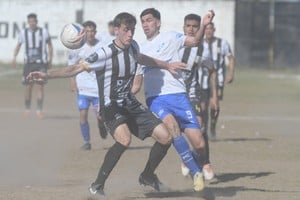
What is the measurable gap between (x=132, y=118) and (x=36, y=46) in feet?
35.1

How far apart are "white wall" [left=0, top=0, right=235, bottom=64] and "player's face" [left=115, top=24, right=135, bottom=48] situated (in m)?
31.9

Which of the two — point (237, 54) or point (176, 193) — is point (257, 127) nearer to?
point (176, 193)

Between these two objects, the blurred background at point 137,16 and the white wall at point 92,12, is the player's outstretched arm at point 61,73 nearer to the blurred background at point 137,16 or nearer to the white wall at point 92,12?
the blurred background at point 137,16

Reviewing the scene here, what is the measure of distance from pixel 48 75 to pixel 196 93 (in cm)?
321

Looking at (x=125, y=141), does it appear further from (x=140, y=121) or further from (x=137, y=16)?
(x=137, y=16)

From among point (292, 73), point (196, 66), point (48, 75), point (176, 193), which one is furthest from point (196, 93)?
point (292, 73)

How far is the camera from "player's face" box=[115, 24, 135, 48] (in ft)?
28.6

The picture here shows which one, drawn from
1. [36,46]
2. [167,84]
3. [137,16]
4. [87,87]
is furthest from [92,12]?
[167,84]

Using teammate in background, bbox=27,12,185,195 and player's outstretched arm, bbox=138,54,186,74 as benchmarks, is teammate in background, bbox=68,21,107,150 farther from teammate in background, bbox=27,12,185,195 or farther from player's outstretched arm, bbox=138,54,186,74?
teammate in background, bbox=27,12,185,195

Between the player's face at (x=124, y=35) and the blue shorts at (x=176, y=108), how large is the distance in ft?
3.19

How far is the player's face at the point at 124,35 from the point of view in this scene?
8727 millimetres

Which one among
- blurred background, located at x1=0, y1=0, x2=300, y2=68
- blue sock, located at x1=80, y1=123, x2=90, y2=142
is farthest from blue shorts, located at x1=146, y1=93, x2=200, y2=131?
blurred background, located at x1=0, y1=0, x2=300, y2=68

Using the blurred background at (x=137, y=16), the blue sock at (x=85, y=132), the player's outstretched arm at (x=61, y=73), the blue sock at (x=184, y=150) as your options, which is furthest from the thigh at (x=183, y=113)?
the blurred background at (x=137, y=16)

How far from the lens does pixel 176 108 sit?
31.1ft
